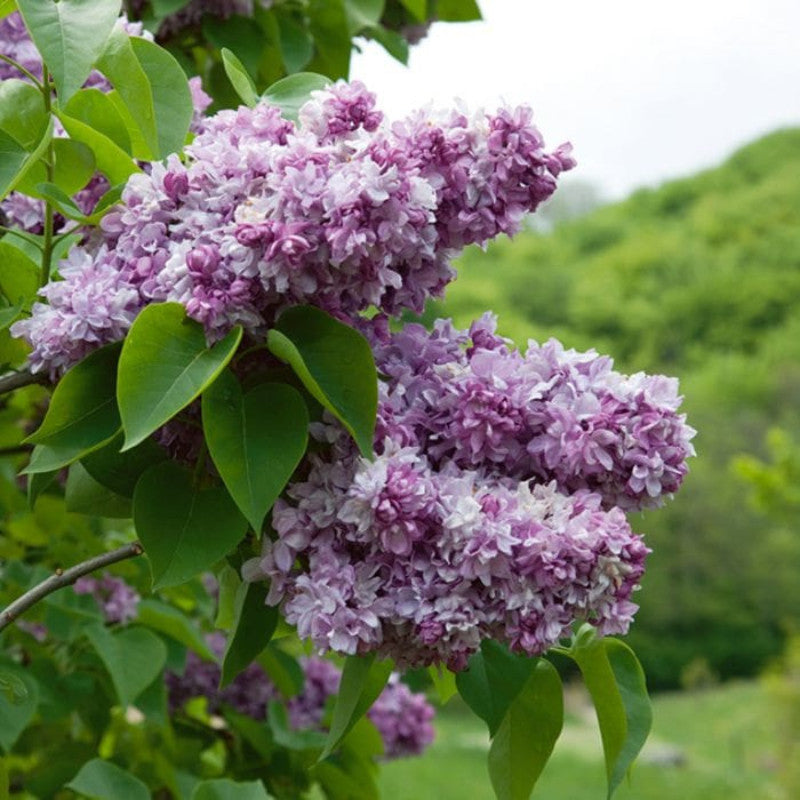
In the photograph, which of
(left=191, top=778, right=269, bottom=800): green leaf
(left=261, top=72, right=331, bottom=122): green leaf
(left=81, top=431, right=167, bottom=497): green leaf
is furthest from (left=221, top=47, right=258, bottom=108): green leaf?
(left=191, top=778, right=269, bottom=800): green leaf

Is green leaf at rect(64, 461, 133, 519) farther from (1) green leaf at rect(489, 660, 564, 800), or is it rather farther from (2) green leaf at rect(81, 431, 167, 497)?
(1) green leaf at rect(489, 660, 564, 800)

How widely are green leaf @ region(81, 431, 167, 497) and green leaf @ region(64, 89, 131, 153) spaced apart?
0.21 meters

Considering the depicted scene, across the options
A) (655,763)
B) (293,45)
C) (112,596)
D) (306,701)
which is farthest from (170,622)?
(655,763)

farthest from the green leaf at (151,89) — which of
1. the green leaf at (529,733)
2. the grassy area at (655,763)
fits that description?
the grassy area at (655,763)

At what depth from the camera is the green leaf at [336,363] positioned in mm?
777

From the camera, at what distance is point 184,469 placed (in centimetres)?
86

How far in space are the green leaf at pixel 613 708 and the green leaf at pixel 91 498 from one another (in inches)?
12.1

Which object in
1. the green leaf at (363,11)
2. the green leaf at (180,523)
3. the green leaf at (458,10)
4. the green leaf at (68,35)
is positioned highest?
the green leaf at (68,35)

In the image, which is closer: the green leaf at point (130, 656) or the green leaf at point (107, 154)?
the green leaf at point (107, 154)

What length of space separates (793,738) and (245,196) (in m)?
7.69

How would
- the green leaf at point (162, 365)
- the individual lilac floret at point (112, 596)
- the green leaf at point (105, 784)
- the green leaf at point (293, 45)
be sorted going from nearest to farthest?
the green leaf at point (162, 365)
the green leaf at point (105, 784)
the green leaf at point (293, 45)
the individual lilac floret at point (112, 596)

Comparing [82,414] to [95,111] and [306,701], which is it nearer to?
[95,111]

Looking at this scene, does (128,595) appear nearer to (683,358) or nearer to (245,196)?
(245,196)

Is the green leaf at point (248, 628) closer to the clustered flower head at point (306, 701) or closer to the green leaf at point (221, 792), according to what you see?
the green leaf at point (221, 792)
